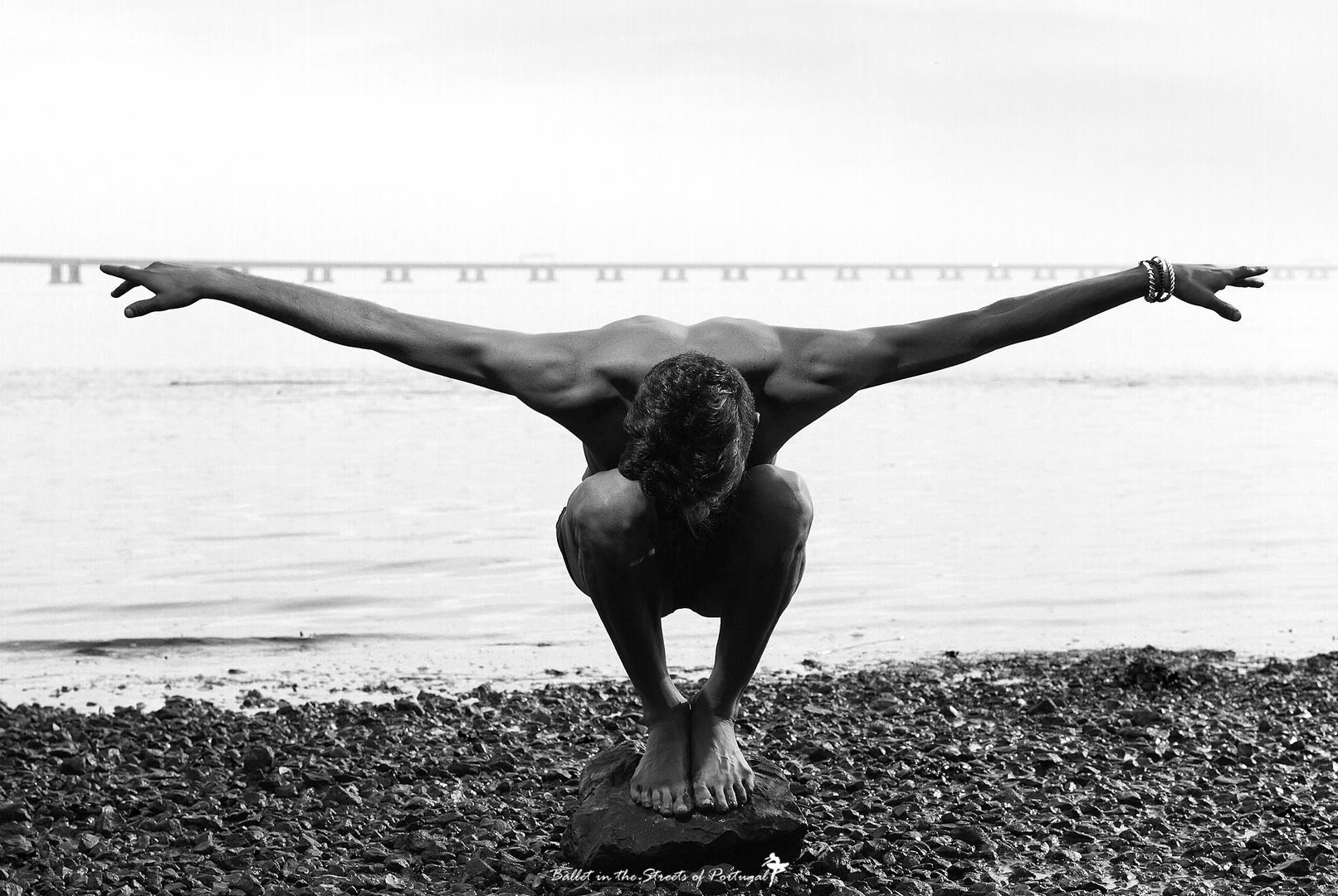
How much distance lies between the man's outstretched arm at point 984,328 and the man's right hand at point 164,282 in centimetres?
173

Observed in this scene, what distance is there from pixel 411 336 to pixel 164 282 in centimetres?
67

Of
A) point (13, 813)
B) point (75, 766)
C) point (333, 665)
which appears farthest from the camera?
point (333, 665)

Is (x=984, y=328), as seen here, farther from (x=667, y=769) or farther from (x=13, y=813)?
(x=13, y=813)

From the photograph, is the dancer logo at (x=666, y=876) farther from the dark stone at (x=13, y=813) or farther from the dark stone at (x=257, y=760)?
the dark stone at (x=13, y=813)

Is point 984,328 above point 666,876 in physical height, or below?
above

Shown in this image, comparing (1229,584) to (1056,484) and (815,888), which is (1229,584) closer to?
(1056,484)

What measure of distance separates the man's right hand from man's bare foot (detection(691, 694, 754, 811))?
170cm

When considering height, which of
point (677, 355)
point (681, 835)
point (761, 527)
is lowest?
point (681, 835)

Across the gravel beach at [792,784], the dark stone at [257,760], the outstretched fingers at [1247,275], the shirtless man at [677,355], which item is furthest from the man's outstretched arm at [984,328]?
the dark stone at [257,760]

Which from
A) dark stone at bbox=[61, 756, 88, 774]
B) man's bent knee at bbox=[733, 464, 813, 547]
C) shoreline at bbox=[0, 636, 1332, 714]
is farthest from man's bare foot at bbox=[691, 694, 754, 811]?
shoreline at bbox=[0, 636, 1332, 714]

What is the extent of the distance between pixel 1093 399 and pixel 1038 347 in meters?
12.0

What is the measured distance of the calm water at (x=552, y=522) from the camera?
7.50m

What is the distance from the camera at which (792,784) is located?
449cm

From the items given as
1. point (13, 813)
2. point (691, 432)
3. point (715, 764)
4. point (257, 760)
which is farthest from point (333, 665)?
point (691, 432)
